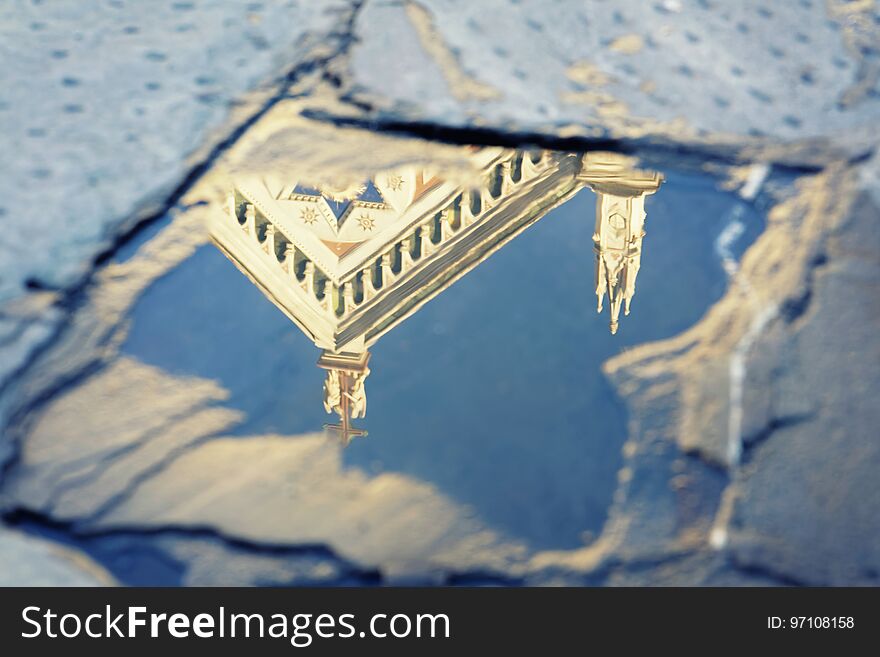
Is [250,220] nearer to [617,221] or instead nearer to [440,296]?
[440,296]

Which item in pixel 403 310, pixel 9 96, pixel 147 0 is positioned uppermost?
pixel 147 0

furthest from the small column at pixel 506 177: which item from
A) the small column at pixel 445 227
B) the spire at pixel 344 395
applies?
the spire at pixel 344 395

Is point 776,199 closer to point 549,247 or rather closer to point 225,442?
point 549,247

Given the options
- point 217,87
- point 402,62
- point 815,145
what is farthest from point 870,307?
point 217,87

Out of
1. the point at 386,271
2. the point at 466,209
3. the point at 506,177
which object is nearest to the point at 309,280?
the point at 386,271

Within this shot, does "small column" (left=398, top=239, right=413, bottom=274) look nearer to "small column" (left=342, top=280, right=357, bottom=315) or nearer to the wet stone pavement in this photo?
the wet stone pavement

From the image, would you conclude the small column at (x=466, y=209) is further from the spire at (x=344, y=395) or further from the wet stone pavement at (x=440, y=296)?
the spire at (x=344, y=395)

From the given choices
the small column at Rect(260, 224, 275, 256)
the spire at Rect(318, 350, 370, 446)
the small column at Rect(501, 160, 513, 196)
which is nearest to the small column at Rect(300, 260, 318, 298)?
the small column at Rect(260, 224, 275, 256)
